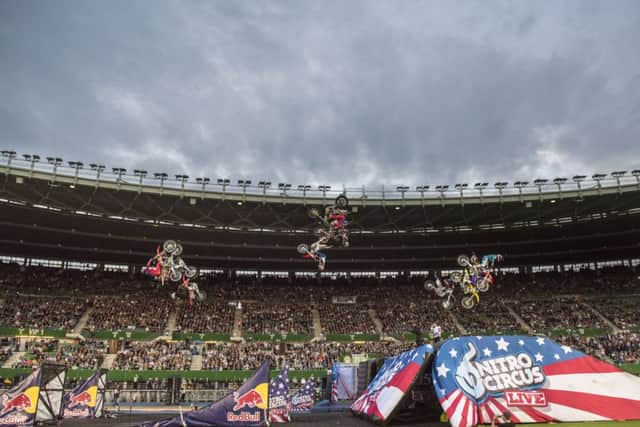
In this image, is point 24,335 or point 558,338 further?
point 558,338

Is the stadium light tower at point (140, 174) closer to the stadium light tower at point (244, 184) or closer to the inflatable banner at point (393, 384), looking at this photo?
the stadium light tower at point (244, 184)

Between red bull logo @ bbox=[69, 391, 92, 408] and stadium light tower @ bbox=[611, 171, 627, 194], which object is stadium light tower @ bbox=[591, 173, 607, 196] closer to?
stadium light tower @ bbox=[611, 171, 627, 194]

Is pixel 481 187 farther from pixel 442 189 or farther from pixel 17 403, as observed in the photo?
pixel 17 403

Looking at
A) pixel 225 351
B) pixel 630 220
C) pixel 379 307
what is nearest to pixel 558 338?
pixel 630 220

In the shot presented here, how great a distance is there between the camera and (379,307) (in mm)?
56625

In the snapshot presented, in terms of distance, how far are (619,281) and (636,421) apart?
51.0 metres

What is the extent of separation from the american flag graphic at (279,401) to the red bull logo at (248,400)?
3352 mm

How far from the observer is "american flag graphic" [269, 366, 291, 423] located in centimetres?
1814

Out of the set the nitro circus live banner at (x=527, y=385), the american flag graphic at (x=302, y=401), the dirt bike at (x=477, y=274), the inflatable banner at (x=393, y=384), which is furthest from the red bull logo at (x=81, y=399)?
the dirt bike at (x=477, y=274)

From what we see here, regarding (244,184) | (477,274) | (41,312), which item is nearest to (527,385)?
(477,274)

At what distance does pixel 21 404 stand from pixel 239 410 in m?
7.11

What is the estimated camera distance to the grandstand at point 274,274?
41.6 metres

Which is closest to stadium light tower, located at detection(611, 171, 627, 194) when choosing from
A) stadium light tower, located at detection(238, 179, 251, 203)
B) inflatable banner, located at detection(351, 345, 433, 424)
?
stadium light tower, located at detection(238, 179, 251, 203)

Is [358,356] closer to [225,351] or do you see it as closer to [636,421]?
[225,351]
